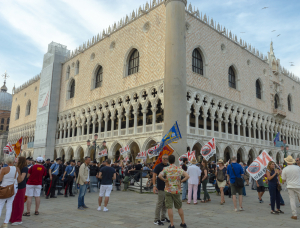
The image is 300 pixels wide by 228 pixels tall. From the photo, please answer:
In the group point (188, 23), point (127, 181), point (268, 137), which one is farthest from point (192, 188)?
point (268, 137)

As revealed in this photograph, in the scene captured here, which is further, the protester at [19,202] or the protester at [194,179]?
the protester at [194,179]

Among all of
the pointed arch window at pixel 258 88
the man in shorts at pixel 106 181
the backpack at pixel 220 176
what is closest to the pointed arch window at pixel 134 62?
the pointed arch window at pixel 258 88

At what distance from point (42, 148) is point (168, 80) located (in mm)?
24830

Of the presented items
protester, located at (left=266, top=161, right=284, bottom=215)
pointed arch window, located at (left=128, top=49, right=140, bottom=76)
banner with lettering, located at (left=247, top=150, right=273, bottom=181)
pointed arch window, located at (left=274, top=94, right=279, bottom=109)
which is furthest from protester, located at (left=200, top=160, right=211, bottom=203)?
pointed arch window, located at (left=274, top=94, right=279, bottom=109)

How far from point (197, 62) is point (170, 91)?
10625 mm

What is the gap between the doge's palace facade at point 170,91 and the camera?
20031mm

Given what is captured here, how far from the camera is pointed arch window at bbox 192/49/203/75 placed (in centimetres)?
2179

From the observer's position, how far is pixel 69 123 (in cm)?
3022

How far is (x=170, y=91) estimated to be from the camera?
12.6 m

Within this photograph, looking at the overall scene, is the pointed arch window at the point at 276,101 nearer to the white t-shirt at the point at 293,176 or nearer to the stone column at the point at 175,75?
the stone column at the point at 175,75

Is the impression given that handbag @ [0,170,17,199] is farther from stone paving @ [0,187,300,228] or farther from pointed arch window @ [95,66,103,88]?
pointed arch window @ [95,66,103,88]

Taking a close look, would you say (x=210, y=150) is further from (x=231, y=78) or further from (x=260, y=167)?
(x=231, y=78)

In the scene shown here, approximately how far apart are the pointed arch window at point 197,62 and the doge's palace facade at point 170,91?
95 millimetres

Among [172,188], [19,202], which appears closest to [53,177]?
[19,202]
